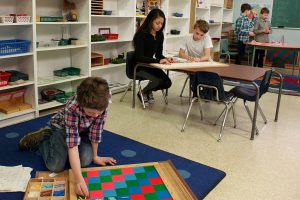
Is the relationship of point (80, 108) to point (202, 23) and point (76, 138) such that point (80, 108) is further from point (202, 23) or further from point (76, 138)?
point (202, 23)

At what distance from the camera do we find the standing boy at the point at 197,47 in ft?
13.5

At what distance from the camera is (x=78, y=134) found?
2.04m

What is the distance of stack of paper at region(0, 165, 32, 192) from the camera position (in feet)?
6.89

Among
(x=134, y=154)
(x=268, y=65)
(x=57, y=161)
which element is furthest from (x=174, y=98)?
(x=268, y=65)

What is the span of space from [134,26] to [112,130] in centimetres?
203

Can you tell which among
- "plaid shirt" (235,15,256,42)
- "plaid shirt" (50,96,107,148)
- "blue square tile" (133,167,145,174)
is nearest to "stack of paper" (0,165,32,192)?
"plaid shirt" (50,96,107,148)

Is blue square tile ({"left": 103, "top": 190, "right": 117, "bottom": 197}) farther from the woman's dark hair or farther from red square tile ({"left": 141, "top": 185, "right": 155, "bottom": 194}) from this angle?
the woman's dark hair

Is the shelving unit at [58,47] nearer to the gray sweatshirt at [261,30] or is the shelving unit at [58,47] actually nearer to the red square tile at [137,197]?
the red square tile at [137,197]

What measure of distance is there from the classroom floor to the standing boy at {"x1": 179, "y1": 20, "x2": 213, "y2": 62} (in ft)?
2.18

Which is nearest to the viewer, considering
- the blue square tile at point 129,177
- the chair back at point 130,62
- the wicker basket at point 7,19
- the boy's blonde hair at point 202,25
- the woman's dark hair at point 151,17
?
the blue square tile at point 129,177

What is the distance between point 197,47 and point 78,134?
8.66 feet

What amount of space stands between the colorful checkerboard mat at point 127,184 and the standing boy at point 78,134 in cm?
14

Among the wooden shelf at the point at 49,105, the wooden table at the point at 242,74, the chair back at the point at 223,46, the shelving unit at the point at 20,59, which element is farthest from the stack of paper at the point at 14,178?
the chair back at the point at 223,46

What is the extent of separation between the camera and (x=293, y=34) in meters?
7.40
